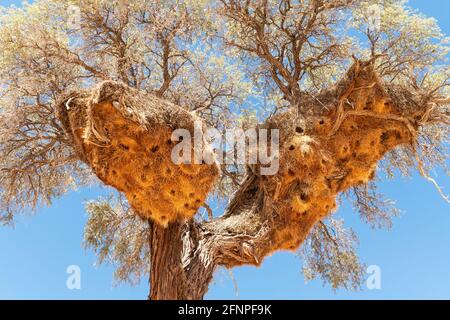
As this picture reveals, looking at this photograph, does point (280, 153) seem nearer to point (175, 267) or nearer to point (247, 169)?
point (247, 169)

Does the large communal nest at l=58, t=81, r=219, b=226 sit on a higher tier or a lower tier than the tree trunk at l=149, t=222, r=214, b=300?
higher

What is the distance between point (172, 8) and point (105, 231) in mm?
4809

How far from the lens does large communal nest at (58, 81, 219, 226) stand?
6.46 metres

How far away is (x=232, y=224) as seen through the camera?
7867 millimetres

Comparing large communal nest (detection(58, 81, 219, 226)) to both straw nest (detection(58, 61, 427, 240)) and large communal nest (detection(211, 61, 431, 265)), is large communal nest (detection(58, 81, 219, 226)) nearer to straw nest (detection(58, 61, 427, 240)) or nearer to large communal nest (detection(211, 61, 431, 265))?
straw nest (detection(58, 61, 427, 240))

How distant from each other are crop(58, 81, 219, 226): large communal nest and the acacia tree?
19mm

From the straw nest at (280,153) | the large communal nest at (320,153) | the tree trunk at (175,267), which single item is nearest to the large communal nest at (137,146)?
the straw nest at (280,153)

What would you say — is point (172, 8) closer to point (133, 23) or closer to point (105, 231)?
point (133, 23)

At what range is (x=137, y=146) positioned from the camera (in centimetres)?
675

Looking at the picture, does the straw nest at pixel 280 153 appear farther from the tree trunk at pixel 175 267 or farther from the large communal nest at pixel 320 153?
the tree trunk at pixel 175 267

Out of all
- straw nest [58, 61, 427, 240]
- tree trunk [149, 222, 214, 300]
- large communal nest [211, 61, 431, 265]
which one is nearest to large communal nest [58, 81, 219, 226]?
straw nest [58, 61, 427, 240]

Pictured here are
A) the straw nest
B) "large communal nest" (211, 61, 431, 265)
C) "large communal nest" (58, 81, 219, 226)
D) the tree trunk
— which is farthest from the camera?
"large communal nest" (211, 61, 431, 265)

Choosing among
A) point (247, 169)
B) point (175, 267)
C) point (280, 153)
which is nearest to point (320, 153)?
point (280, 153)
